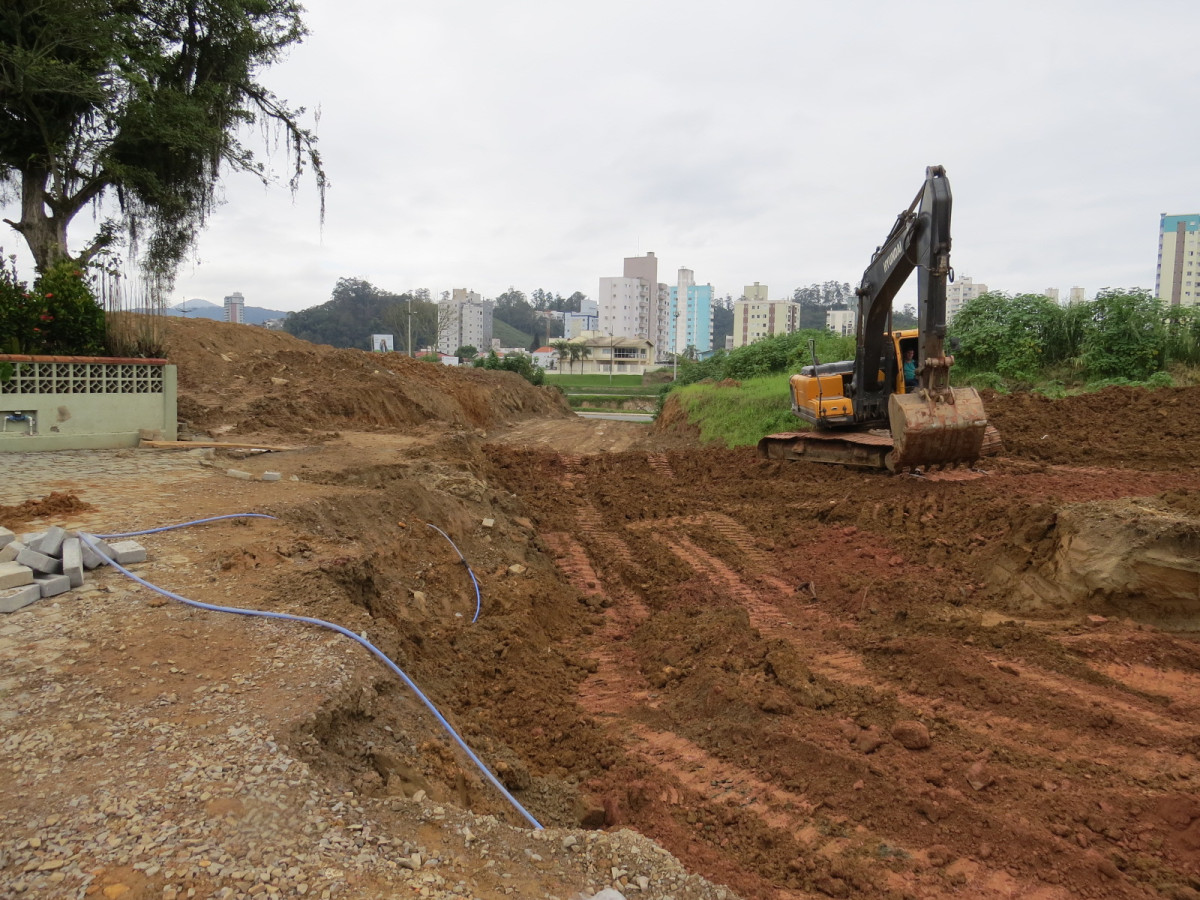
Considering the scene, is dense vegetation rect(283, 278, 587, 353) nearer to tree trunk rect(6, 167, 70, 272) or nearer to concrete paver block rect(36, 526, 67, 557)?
tree trunk rect(6, 167, 70, 272)

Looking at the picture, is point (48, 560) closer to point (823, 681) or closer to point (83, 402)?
point (823, 681)

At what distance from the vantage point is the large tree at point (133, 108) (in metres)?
12.7

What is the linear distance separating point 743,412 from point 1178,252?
4522 centimetres

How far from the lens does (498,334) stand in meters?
134

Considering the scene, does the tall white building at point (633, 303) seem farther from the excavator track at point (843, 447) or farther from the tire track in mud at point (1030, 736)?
the tire track in mud at point (1030, 736)

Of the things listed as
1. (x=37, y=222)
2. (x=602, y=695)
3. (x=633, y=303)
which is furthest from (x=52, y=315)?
(x=633, y=303)

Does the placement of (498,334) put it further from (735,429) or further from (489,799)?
(489,799)

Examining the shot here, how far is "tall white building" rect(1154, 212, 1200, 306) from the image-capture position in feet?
153

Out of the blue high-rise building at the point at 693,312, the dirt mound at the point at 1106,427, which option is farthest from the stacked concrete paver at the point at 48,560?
the blue high-rise building at the point at 693,312

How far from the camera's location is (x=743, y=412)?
18.0 m

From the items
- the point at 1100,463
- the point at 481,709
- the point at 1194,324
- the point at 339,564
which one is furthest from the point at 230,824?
the point at 1194,324

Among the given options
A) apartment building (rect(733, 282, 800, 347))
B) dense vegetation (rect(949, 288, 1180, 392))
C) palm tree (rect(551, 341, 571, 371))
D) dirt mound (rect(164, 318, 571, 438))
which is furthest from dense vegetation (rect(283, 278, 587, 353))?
dense vegetation (rect(949, 288, 1180, 392))

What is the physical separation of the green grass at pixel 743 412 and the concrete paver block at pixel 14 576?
528 inches

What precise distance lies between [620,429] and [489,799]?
69.2ft
